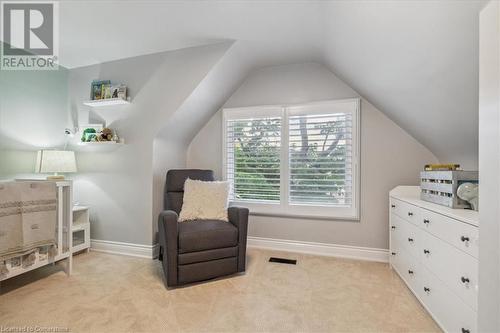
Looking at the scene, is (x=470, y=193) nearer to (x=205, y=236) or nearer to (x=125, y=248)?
(x=205, y=236)

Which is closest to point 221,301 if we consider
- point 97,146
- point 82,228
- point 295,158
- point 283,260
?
point 283,260

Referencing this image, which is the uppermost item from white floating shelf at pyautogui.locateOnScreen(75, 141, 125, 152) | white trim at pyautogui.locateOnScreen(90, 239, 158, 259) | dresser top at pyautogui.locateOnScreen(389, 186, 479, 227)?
white floating shelf at pyautogui.locateOnScreen(75, 141, 125, 152)

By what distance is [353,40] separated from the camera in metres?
1.98

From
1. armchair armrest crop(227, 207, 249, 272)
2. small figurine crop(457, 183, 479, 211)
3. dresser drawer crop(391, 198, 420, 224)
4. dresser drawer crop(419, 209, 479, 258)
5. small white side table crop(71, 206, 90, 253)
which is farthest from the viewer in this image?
small white side table crop(71, 206, 90, 253)

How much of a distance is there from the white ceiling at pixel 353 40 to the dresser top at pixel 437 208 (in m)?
0.49

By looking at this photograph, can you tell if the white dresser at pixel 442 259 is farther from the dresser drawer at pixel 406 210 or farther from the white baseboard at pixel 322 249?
the white baseboard at pixel 322 249

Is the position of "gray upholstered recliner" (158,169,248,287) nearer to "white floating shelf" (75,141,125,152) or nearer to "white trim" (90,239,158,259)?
"white trim" (90,239,158,259)

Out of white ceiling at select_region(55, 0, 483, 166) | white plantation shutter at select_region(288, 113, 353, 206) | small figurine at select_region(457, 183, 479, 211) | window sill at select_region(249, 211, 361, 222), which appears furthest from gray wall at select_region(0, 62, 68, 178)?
small figurine at select_region(457, 183, 479, 211)

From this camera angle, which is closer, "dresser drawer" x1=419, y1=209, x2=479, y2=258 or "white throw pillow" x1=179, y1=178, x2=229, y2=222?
"dresser drawer" x1=419, y1=209, x2=479, y2=258

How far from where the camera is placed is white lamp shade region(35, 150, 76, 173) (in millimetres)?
2643

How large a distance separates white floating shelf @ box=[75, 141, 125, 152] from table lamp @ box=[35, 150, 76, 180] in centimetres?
31

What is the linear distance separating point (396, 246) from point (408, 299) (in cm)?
54

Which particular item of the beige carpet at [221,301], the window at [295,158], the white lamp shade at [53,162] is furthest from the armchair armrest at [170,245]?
the white lamp shade at [53,162]

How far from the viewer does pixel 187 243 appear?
2146 millimetres
